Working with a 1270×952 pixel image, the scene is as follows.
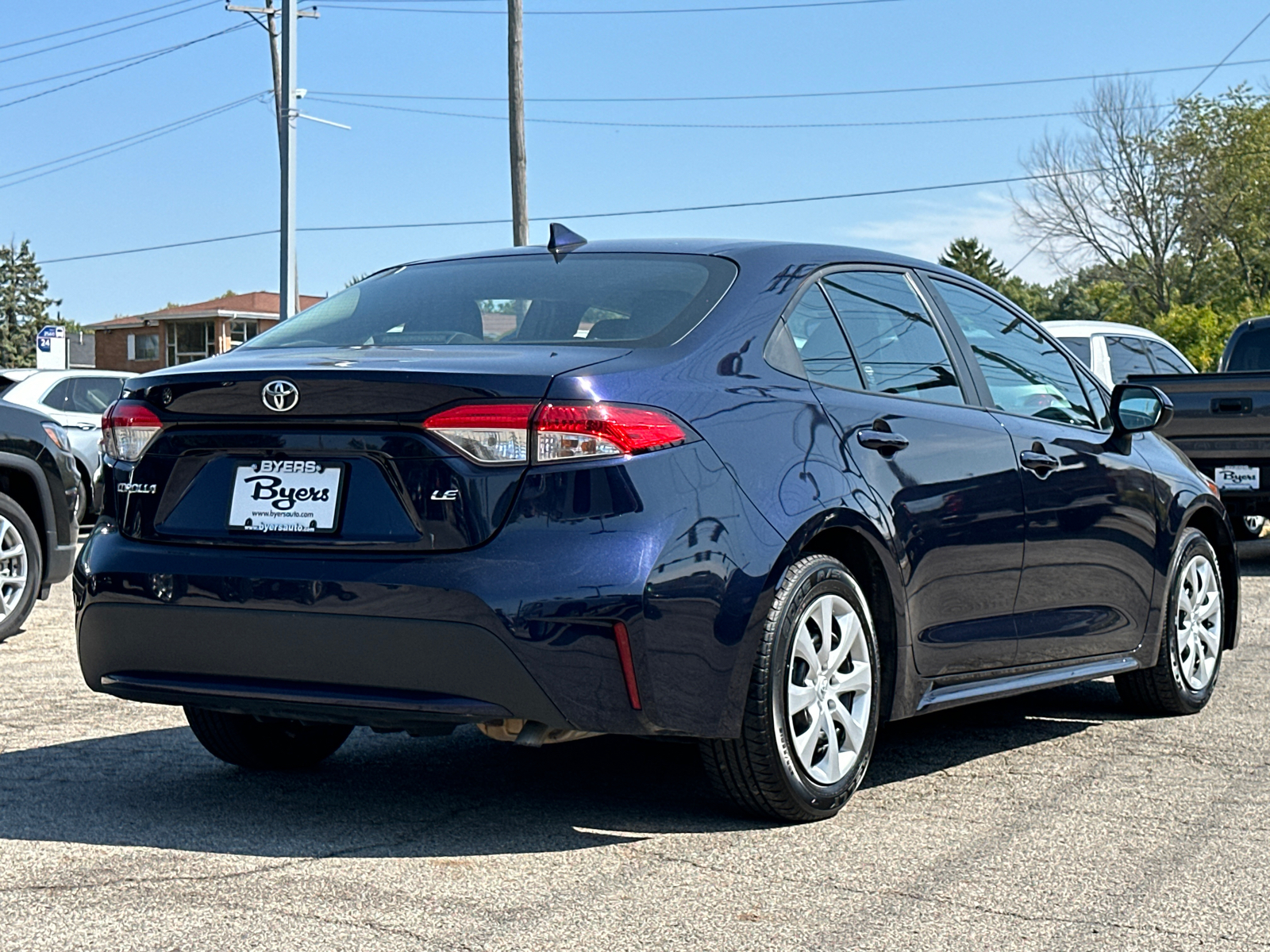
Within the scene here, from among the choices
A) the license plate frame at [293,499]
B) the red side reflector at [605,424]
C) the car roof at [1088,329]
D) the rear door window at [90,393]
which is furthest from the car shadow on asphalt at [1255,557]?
the rear door window at [90,393]

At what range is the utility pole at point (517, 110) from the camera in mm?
23438

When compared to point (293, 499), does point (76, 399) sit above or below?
above

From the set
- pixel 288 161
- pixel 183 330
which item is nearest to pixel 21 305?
pixel 183 330

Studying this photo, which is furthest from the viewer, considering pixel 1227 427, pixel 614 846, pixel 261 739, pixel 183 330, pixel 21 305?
pixel 21 305

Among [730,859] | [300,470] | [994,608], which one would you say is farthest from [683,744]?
[300,470]

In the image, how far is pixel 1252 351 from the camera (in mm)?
14430

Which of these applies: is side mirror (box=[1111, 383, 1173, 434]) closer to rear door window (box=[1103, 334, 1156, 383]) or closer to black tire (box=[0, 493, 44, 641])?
black tire (box=[0, 493, 44, 641])

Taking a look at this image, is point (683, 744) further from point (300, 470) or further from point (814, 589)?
point (300, 470)

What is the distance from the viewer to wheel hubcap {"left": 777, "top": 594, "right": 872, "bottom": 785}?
169 inches

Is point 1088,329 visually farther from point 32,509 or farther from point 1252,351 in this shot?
point 32,509

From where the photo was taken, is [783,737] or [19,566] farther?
[19,566]

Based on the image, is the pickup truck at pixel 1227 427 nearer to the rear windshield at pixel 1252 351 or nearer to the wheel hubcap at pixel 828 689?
the rear windshield at pixel 1252 351

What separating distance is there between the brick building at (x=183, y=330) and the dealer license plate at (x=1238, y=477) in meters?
63.7

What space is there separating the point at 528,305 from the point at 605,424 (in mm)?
825
